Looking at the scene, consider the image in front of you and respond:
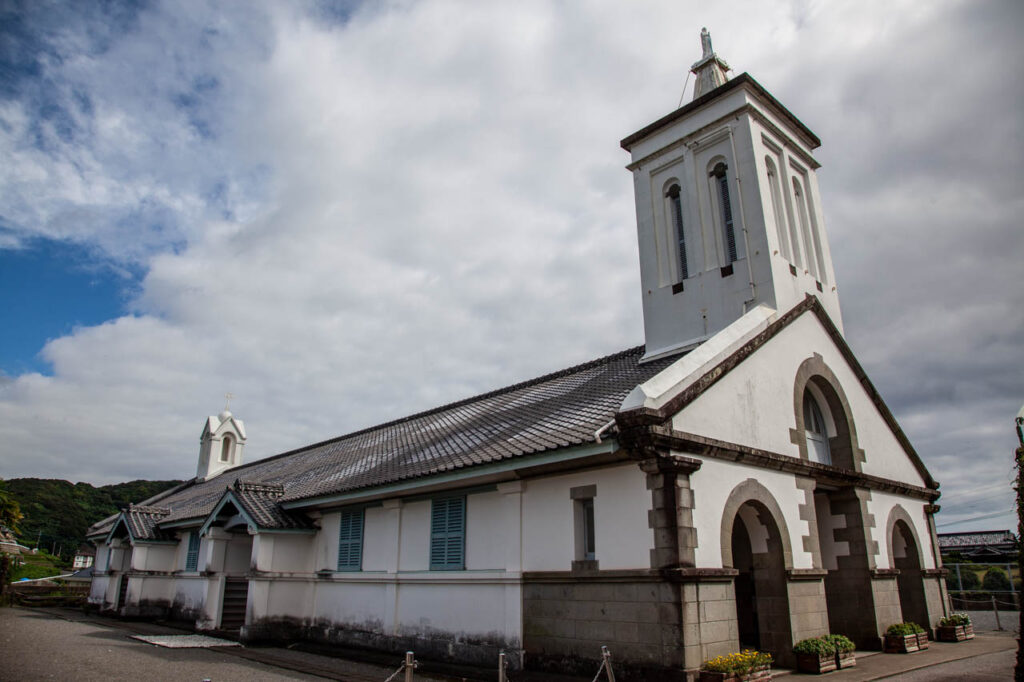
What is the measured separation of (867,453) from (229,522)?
18409 mm

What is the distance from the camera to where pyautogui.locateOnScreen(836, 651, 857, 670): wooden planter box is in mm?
11555

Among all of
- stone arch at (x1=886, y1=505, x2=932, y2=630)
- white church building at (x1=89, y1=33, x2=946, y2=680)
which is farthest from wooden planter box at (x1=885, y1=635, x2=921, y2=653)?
stone arch at (x1=886, y1=505, x2=932, y2=630)

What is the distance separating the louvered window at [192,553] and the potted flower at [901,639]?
21.7 metres

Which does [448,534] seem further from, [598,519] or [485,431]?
[598,519]

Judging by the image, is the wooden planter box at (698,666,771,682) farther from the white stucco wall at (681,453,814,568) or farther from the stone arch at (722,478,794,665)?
the white stucco wall at (681,453,814,568)

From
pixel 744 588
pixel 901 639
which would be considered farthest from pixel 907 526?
pixel 744 588

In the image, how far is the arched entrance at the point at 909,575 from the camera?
16.3 metres

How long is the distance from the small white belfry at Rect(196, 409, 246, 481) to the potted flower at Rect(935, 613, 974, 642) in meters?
39.5

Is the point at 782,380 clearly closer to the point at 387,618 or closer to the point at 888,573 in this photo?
the point at 888,573

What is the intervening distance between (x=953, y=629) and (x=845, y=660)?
265 inches

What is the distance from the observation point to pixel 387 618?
15156mm

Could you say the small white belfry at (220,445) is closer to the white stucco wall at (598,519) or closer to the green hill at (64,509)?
the white stucco wall at (598,519)

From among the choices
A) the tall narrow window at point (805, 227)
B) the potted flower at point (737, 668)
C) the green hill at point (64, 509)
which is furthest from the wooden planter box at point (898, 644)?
the green hill at point (64, 509)

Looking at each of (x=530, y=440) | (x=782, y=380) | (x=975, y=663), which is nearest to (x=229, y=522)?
(x=530, y=440)
